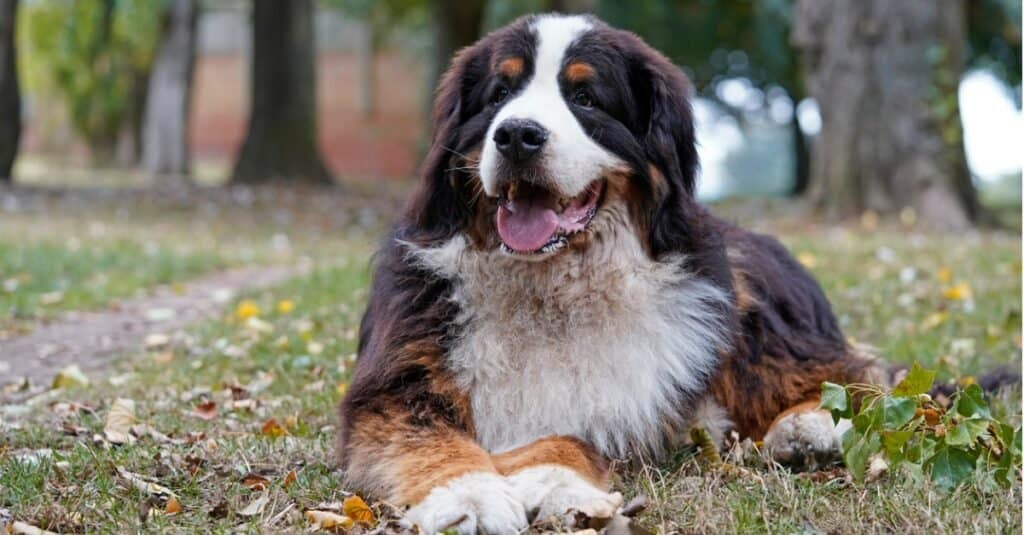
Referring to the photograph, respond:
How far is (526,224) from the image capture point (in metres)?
3.89

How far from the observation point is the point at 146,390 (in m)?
5.38

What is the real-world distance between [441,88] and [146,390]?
6.94 feet

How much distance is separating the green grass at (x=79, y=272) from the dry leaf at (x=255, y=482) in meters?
3.97

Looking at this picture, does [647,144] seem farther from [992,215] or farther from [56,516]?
[992,215]

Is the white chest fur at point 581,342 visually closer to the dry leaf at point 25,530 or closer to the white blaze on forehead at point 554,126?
the white blaze on forehead at point 554,126

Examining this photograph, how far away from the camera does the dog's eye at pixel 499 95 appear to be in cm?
401

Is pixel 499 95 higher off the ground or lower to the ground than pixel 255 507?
higher

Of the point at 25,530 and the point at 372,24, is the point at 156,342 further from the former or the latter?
the point at 372,24

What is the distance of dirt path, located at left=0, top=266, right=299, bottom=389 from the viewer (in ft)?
20.6

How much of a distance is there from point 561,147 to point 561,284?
Result: 0.48 meters

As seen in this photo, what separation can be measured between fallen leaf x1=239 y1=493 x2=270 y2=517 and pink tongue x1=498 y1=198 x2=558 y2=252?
1.12 metres

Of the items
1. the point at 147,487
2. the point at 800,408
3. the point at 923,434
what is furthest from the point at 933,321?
the point at 147,487

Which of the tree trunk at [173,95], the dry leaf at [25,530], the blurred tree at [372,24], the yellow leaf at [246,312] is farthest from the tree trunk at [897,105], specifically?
the tree trunk at [173,95]

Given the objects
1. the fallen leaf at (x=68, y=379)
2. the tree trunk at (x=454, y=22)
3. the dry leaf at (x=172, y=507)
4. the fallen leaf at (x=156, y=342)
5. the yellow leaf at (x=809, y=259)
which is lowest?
the fallen leaf at (x=156, y=342)
